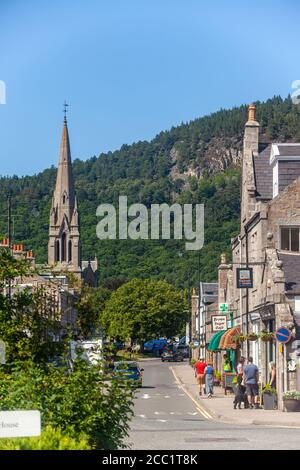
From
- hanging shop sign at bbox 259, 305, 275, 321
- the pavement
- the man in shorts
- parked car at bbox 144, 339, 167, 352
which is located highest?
hanging shop sign at bbox 259, 305, 275, 321

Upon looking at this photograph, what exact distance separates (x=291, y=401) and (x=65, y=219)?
13810cm

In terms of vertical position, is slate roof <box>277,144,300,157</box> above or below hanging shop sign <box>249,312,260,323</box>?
above

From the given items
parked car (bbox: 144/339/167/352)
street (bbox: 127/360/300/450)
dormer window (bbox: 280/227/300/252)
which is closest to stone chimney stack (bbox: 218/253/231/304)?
dormer window (bbox: 280/227/300/252)

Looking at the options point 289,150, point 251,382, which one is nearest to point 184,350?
point 289,150

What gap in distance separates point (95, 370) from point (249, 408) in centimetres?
2061

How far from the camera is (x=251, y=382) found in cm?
3484

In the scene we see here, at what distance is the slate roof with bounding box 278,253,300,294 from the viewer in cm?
3703

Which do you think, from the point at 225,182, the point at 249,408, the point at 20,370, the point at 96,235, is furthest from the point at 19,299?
the point at 96,235

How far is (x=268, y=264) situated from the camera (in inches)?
1547

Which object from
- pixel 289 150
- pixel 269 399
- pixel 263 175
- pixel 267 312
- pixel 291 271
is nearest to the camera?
pixel 269 399

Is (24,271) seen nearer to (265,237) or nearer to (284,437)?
(284,437)

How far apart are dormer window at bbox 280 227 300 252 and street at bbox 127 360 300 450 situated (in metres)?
8.19

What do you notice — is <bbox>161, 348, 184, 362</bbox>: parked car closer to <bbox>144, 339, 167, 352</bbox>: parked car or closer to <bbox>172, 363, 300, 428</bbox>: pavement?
<bbox>144, 339, 167, 352</bbox>: parked car

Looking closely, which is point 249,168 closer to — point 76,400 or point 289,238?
point 289,238
